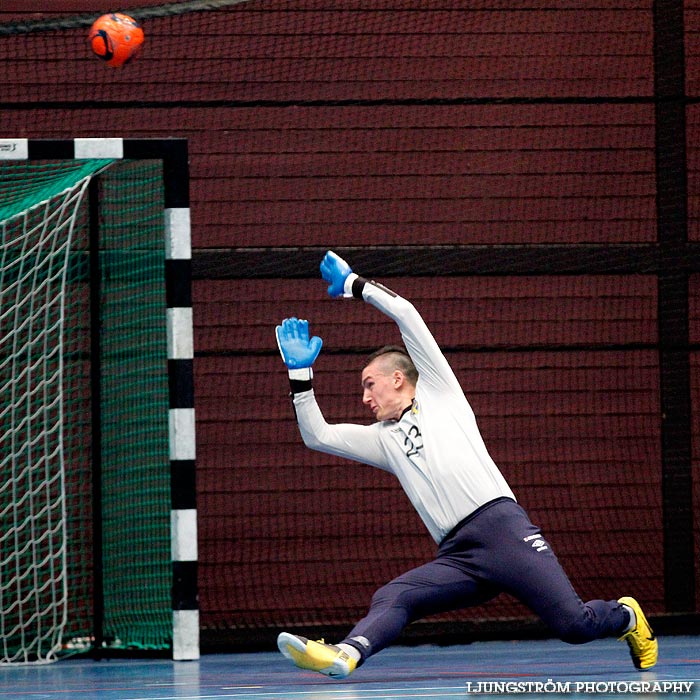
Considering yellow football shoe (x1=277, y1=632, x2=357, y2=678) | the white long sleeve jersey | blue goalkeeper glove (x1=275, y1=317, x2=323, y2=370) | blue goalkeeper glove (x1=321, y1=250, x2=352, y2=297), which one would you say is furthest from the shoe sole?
blue goalkeeper glove (x1=321, y1=250, x2=352, y2=297)

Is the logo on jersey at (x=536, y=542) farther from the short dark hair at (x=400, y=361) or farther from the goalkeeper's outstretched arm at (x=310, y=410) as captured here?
the short dark hair at (x=400, y=361)

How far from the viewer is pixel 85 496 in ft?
27.6

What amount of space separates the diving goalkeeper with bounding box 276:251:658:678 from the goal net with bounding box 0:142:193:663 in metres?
2.07

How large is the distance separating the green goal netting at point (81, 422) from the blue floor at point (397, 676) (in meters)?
0.54

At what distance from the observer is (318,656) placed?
545 centimetres

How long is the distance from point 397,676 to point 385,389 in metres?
1.66

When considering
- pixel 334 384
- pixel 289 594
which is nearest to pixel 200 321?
pixel 334 384

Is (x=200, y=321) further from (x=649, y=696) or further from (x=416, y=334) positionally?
(x=649, y=696)

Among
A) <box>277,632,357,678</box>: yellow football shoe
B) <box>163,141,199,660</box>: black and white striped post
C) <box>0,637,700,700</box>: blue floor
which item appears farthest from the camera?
<box>163,141,199,660</box>: black and white striped post

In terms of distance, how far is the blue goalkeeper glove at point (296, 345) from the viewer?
6414 mm

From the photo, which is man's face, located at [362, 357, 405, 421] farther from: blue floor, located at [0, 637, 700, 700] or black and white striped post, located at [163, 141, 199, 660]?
black and white striped post, located at [163, 141, 199, 660]

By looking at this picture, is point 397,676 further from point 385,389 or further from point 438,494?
point 385,389

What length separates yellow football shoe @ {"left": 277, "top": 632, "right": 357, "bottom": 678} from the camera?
5.45 metres

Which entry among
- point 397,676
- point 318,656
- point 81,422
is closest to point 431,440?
point 318,656
